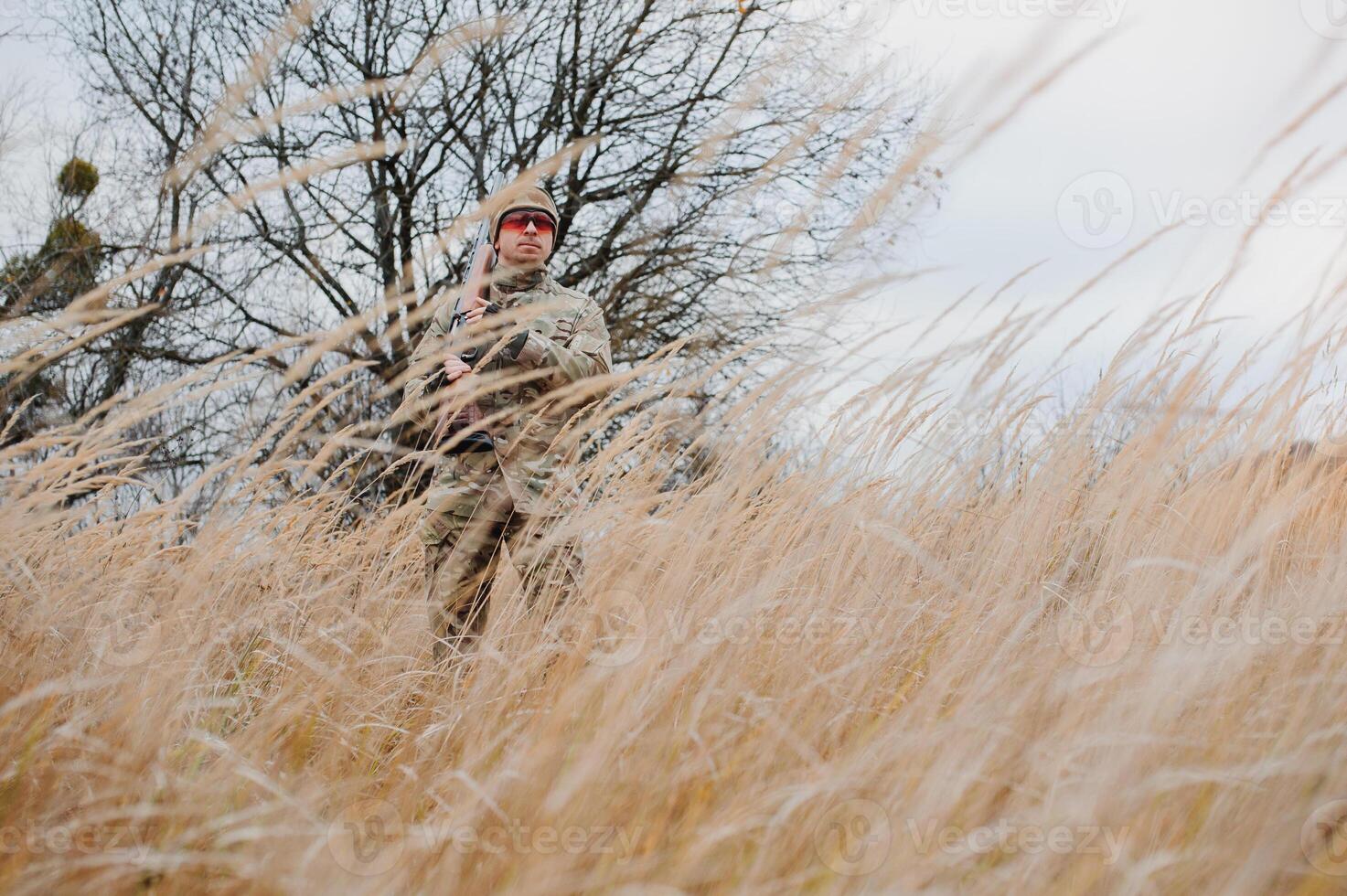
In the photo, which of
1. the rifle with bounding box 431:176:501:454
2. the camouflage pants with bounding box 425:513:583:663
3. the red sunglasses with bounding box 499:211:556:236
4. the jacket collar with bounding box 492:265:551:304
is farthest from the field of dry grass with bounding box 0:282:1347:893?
the red sunglasses with bounding box 499:211:556:236

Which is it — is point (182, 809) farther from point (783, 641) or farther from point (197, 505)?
point (197, 505)

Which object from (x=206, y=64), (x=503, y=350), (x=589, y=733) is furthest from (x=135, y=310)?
(x=206, y=64)

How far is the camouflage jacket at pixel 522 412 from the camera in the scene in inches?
100

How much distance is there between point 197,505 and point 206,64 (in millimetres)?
6178
